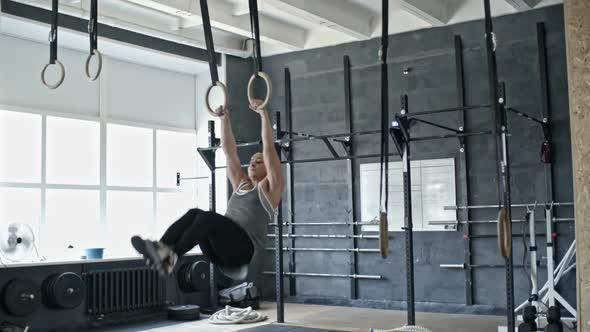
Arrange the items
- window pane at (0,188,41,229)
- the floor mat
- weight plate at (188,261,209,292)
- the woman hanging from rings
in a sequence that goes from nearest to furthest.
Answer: the woman hanging from rings, the floor mat, window pane at (0,188,41,229), weight plate at (188,261,209,292)

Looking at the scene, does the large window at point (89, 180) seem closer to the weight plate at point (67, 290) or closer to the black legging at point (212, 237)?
the weight plate at point (67, 290)

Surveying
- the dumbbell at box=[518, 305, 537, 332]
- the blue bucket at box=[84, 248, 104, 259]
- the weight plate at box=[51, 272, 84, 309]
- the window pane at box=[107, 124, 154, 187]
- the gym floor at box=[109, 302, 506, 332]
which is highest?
the window pane at box=[107, 124, 154, 187]

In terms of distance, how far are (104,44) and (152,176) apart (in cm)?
181

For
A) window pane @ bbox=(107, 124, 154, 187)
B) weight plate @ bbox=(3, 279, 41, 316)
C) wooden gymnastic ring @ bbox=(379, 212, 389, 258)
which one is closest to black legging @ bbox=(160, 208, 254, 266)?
wooden gymnastic ring @ bbox=(379, 212, 389, 258)

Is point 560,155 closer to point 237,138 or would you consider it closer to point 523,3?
point 523,3

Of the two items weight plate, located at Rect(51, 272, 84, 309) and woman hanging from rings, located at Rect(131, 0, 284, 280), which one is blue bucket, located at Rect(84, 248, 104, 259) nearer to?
weight plate, located at Rect(51, 272, 84, 309)

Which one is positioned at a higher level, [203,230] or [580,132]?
[580,132]

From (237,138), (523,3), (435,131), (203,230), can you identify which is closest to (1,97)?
(237,138)

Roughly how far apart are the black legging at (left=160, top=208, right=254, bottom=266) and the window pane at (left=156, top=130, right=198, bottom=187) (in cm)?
498

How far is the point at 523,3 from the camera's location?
7309mm

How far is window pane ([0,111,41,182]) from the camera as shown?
725 centimetres

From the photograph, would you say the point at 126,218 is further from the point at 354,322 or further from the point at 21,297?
the point at 354,322

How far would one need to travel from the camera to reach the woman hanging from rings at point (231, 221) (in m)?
3.81

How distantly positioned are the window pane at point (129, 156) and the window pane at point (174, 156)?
18 cm
